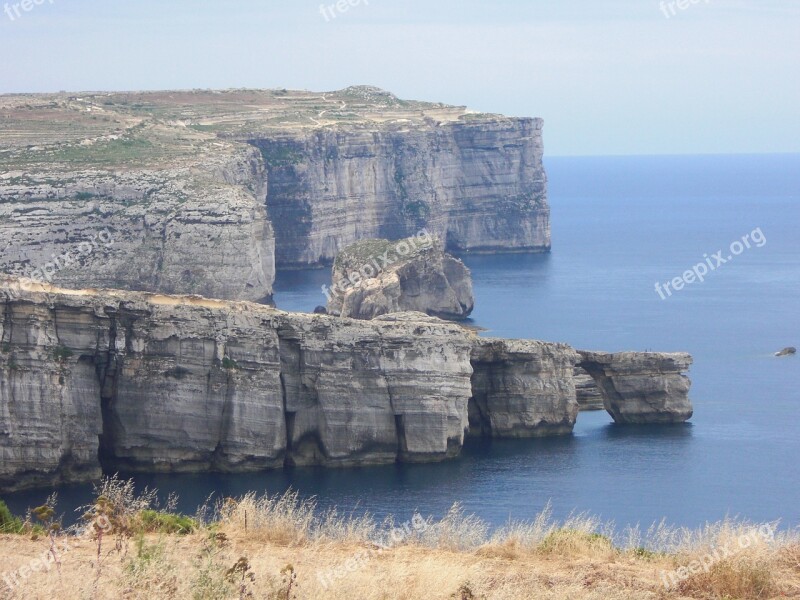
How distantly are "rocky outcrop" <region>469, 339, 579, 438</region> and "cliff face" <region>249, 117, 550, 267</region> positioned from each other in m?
71.7

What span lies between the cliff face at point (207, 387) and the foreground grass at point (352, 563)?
919 inches

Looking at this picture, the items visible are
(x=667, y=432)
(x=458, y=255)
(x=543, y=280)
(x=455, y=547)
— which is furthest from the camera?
(x=458, y=255)

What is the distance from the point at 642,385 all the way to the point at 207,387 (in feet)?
68.2

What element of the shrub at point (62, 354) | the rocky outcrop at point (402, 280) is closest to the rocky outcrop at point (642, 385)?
the shrub at point (62, 354)

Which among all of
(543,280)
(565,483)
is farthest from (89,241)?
(565,483)

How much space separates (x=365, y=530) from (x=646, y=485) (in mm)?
28856

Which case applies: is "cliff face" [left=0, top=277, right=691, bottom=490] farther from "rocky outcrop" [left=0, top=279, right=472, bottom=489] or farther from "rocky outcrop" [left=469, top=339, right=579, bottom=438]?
"rocky outcrop" [left=469, top=339, right=579, bottom=438]

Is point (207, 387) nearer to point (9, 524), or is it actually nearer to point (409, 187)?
point (9, 524)

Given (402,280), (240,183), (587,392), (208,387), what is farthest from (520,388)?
(240,183)

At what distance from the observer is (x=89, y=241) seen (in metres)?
92.4

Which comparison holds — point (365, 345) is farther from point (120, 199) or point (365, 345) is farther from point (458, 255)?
point (458, 255)

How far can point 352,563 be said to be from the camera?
70.2 ft

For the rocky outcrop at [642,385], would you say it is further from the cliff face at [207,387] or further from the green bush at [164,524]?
the green bush at [164,524]

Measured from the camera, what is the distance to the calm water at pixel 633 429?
156ft
